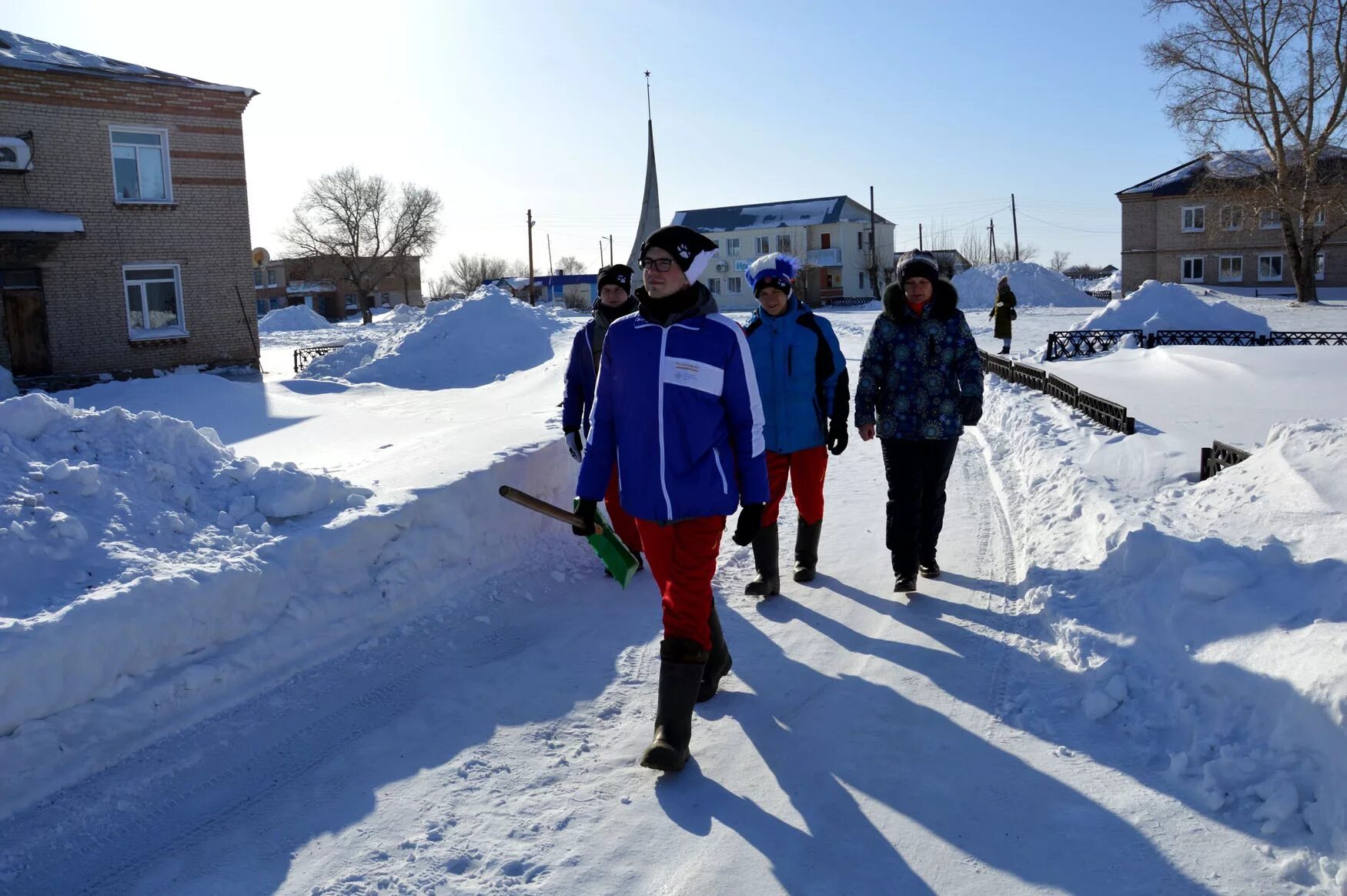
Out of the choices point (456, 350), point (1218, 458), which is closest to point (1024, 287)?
point (456, 350)

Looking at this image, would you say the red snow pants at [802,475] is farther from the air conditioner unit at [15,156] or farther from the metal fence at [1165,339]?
the air conditioner unit at [15,156]

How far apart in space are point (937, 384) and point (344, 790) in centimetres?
373

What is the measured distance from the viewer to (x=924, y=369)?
5.54 metres

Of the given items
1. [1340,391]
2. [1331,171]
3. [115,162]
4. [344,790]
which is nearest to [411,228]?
[115,162]

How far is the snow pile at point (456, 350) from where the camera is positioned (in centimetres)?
2184

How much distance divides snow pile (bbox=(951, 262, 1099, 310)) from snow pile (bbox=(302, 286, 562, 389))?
33.8 m

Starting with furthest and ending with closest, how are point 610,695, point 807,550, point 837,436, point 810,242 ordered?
1. point 810,242
2. point 807,550
3. point 837,436
4. point 610,695

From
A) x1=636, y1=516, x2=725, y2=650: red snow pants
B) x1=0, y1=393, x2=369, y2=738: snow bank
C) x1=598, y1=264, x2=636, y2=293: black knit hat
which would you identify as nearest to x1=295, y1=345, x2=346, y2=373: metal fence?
x1=0, y1=393, x2=369, y2=738: snow bank

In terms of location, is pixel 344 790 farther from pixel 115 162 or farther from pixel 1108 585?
pixel 115 162

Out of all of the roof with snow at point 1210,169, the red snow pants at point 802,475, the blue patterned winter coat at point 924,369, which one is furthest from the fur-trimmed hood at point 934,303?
the roof with snow at point 1210,169

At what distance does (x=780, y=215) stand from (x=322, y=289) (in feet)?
128

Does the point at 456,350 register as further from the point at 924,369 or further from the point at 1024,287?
the point at 1024,287

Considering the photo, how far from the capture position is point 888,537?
223 inches

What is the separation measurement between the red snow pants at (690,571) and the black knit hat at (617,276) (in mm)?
2235
